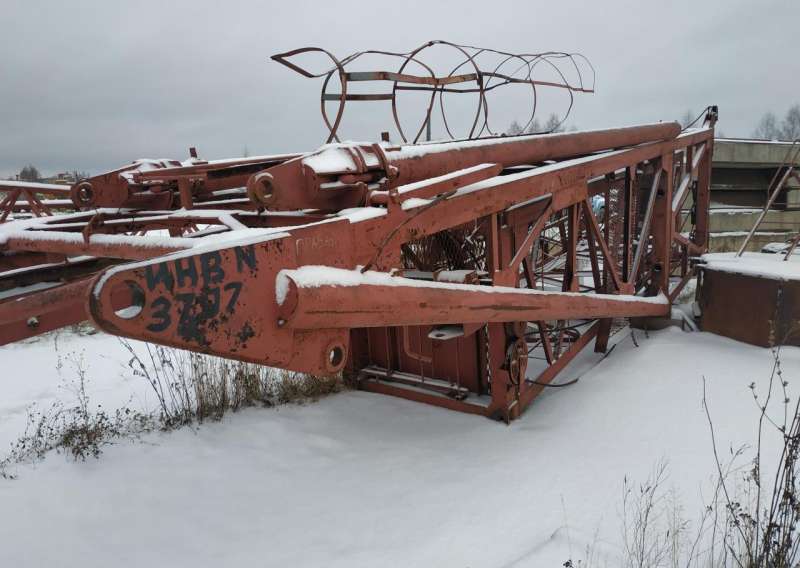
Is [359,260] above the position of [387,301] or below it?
above

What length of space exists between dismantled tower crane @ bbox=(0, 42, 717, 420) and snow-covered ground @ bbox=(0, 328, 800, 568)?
1.56 feet

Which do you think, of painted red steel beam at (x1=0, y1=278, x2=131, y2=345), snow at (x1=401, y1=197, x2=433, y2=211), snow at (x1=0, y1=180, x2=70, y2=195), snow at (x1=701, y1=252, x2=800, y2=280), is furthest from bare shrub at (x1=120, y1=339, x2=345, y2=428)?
snow at (x1=701, y1=252, x2=800, y2=280)

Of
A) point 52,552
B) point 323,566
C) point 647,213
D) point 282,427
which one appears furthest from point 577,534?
point 647,213

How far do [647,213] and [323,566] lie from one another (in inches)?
176

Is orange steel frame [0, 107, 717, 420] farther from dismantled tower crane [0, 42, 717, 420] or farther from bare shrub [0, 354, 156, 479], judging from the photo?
bare shrub [0, 354, 156, 479]

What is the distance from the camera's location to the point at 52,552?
9.51 feet

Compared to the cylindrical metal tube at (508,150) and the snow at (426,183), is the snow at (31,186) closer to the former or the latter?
the cylindrical metal tube at (508,150)

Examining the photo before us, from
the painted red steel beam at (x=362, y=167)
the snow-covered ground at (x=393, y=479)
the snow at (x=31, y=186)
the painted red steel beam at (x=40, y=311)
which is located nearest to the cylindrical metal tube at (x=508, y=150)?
the painted red steel beam at (x=362, y=167)

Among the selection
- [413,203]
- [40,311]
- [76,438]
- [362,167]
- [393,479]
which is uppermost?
[362,167]

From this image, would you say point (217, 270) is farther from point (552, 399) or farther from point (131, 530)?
point (552, 399)

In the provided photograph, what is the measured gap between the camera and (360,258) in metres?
2.47

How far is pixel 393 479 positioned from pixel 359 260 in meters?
1.80

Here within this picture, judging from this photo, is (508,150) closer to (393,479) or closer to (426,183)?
(426,183)

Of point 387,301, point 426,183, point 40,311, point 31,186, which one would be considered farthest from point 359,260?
point 31,186
